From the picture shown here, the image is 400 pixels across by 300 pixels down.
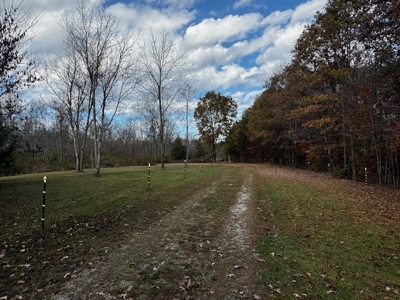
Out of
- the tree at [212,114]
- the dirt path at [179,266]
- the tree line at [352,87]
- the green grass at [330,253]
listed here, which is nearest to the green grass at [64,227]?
the dirt path at [179,266]

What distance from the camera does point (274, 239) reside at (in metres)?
6.32

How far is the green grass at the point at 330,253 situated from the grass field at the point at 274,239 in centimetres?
2

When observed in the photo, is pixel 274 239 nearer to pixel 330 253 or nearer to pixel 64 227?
pixel 330 253

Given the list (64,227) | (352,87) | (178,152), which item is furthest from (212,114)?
(64,227)

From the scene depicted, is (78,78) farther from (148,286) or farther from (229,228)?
(148,286)

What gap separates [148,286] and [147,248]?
1657 millimetres

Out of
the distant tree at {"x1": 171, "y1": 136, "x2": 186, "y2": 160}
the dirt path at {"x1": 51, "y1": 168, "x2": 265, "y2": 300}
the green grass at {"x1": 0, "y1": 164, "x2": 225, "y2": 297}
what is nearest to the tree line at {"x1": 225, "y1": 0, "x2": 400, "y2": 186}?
the dirt path at {"x1": 51, "y1": 168, "x2": 265, "y2": 300}

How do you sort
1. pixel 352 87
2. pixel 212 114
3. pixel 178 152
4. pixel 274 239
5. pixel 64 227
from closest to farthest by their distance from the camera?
pixel 274 239, pixel 64 227, pixel 352 87, pixel 212 114, pixel 178 152

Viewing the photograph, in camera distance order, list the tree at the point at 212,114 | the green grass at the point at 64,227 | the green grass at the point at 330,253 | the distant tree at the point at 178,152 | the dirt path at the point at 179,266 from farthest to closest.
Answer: the distant tree at the point at 178,152 → the tree at the point at 212,114 → the green grass at the point at 64,227 → the green grass at the point at 330,253 → the dirt path at the point at 179,266

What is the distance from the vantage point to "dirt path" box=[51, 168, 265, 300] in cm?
397

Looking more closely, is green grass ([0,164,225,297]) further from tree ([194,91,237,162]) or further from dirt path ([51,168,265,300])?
tree ([194,91,237,162])

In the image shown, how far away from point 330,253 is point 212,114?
4926cm

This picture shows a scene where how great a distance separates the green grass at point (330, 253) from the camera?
4.09 metres

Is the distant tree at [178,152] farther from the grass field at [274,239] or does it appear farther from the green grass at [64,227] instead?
the grass field at [274,239]
